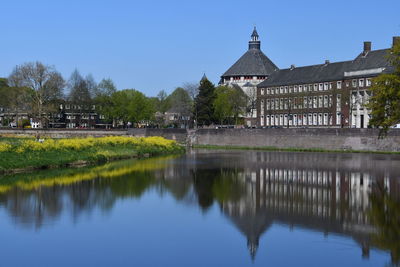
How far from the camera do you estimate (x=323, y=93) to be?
115000 mm

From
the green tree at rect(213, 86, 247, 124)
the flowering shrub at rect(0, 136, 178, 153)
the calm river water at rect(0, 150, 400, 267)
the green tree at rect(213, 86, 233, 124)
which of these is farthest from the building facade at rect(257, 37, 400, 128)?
the calm river water at rect(0, 150, 400, 267)

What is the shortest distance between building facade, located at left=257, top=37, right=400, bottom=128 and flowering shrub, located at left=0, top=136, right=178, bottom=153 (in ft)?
113

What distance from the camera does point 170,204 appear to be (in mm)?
31797

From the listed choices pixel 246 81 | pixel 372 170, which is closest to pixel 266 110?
pixel 246 81

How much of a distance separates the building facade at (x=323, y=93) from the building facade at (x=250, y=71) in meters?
18.2

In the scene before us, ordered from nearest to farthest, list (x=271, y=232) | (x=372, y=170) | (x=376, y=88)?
(x=271, y=232) < (x=376, y=88) < (x=372, y=170)

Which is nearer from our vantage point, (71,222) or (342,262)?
(342,262)

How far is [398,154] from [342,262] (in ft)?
192

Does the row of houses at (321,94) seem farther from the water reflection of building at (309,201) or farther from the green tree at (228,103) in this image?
the water reflection of building at (309,201)

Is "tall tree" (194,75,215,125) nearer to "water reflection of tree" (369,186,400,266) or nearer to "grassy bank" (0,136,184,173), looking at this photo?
"grassy bank" (0,136,184,173)

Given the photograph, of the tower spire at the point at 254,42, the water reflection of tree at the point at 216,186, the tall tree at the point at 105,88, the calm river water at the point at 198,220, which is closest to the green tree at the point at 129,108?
the tall tree at the point at 105,88

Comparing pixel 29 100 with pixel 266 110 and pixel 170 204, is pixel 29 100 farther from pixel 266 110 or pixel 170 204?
pixel 170 204

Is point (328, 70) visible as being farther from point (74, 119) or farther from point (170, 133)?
point (74, 119)

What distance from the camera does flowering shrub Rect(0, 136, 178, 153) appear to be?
5117cm
